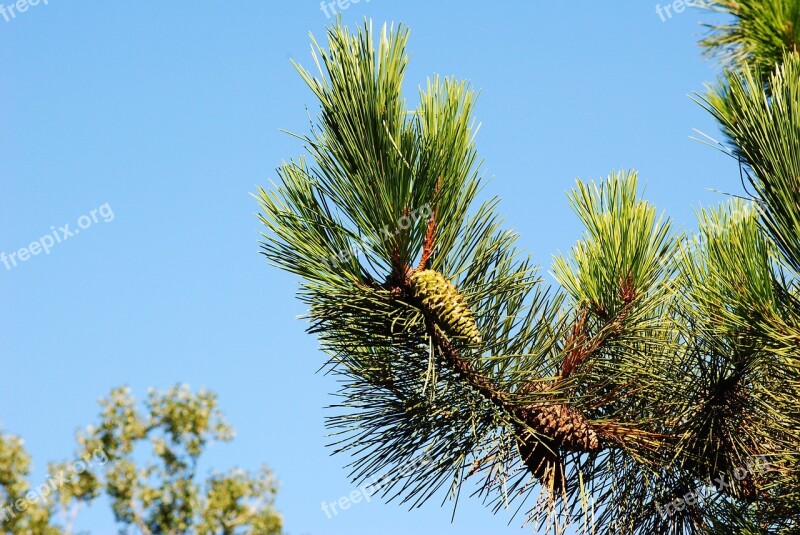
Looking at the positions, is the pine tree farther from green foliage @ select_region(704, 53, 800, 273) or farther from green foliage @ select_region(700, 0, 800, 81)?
green foliage @ select_region(700, 0, 800, 81)

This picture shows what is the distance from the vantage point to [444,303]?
2098mm

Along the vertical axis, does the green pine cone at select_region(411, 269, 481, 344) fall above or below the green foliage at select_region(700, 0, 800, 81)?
below

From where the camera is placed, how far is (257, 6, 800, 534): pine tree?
2021 mm

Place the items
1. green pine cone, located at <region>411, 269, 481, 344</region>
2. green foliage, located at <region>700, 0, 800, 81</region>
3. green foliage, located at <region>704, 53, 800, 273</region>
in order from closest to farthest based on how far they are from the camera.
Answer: green foliage, located at <region>704, 53, 800, 273</region>, green pine cone, located at <region>411, 269, 481, 344</region>, green foliage, located at <region>700, 0, 800, 81</region>

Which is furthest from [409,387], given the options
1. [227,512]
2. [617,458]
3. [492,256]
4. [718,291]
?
[227,512]

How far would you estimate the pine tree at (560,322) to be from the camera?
2021mm

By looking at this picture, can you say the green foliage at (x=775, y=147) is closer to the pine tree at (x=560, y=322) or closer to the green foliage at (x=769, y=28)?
the pine tree at (x=560, y=322)

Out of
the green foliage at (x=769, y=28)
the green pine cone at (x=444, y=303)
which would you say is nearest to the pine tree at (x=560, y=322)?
the green pine cone at (x=444, y=303)

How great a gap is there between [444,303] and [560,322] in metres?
0.48

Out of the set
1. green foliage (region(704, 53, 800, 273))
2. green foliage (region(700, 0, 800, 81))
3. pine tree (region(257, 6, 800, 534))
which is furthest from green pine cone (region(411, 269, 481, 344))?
green foliage (region(700, 0, 800, 81))

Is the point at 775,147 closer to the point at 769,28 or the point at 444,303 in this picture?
the point at 444,303

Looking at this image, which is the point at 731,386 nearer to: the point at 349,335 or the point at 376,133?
the point at 349,335

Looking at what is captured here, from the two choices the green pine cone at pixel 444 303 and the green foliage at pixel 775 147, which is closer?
the green foliage at pixel 775 147

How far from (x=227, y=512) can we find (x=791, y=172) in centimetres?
1251
